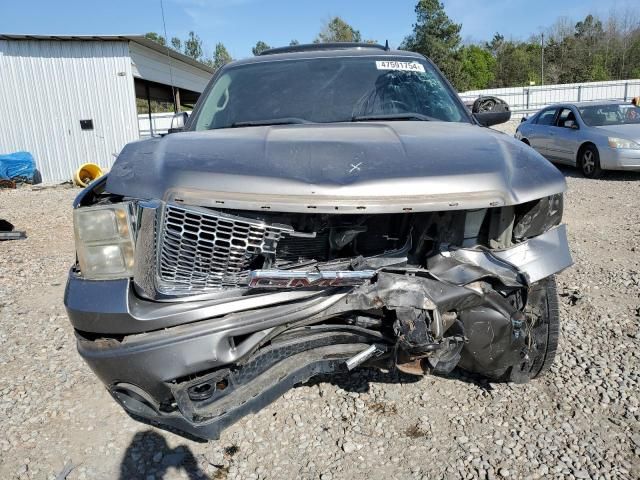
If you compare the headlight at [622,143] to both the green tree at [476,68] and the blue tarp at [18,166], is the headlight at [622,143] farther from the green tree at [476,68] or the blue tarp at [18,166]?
the green tree at [476,68]

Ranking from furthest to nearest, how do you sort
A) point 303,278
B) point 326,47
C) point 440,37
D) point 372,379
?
point 440,37, point 326,47, point 372,379, point 303,278

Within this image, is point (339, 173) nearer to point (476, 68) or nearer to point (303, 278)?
point (303, 278)

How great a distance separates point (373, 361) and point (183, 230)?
950 mm

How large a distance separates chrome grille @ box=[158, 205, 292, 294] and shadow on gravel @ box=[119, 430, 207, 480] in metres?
0.90

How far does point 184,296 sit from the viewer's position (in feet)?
5.95

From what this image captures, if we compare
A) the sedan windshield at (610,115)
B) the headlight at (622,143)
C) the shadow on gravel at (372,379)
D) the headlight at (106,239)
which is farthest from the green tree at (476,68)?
the headlight at (106,239)

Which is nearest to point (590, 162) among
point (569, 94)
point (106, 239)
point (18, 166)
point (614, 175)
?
point (614, 175)

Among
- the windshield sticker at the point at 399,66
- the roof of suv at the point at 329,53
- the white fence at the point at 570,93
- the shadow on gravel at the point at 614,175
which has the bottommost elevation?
the shadow on gravel at the point at 614,175

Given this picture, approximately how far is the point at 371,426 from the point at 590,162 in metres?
8.64

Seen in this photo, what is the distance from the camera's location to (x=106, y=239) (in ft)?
6.14

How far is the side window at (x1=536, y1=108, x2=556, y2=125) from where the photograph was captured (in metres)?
10.6

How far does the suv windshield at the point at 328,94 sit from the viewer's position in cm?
303

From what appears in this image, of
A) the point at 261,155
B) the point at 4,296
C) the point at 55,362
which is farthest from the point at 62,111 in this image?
the point at 261,155

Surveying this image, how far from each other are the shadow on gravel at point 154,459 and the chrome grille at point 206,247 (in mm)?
896
